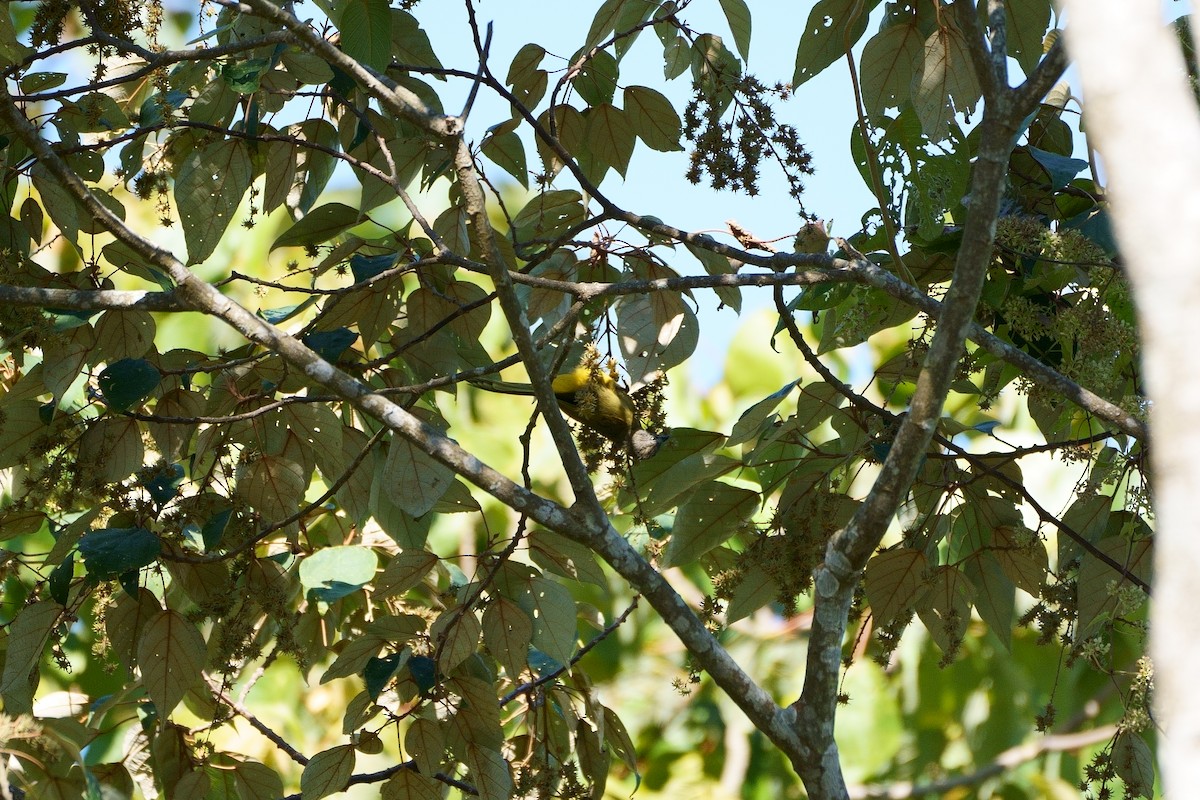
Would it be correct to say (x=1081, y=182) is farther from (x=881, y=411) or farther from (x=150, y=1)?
(x=150, y=1)

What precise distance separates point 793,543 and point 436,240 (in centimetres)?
58

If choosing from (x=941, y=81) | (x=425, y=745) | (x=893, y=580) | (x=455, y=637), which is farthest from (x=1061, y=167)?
(x=425, y=745)

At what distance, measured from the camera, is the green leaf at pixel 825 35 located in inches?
56.9

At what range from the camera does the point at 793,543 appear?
4.76ft

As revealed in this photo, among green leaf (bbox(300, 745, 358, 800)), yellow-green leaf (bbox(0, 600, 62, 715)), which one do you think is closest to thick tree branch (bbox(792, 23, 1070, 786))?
green leaf (bbox(300, 745, 358, 800))

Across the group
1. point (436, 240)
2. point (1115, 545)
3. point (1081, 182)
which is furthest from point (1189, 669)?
point (1081, 182)

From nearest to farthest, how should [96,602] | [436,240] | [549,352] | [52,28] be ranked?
[436,240]
[52,28]
[96,602]
[549,352]

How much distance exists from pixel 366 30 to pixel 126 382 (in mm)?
479

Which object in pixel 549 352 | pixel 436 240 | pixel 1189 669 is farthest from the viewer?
pixel 549 352

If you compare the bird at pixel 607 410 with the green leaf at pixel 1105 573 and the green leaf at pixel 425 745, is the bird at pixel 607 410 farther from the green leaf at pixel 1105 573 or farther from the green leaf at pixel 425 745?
the green leaf at pixel 1105 573

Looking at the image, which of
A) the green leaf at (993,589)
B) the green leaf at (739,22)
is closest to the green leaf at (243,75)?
the green leaf at (739,22)

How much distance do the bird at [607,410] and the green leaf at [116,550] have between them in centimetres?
43

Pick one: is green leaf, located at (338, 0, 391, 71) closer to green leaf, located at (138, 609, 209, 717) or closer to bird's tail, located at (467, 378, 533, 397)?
bird's tail, located at (467, 378, 533, 397)

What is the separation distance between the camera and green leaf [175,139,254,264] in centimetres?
141
